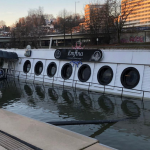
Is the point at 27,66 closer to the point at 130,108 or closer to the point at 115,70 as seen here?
the point at 115,70

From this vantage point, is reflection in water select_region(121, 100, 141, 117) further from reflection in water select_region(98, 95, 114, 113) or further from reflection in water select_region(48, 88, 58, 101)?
reflection in water select_region(48, 88, 58, 101)

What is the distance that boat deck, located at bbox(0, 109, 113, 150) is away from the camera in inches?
229

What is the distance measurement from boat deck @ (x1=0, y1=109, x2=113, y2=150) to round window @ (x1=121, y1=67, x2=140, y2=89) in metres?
9.39

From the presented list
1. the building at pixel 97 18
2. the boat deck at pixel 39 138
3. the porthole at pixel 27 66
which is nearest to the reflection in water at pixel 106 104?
the boat deck at pixel 39 138

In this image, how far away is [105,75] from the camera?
17484 mm

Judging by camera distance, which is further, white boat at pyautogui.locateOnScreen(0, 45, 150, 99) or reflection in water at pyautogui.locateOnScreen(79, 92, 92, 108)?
white boat at pyautogui.locateOnScreen(0, 45, 150, 99)

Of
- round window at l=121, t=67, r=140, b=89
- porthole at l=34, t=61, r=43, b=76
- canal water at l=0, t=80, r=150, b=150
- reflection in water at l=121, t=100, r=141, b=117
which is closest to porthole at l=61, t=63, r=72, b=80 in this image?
canal water at l=0, t=80, r=150, b=150

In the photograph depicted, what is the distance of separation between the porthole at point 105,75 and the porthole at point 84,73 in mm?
1214

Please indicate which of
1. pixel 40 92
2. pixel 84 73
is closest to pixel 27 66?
pixel 40 92

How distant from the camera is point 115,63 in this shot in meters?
16.6

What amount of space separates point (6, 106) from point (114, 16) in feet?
133

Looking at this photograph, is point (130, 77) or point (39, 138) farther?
point (130, 77)

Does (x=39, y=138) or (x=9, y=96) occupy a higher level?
(x=39, y=138)

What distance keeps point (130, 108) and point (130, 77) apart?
12.5 feet
